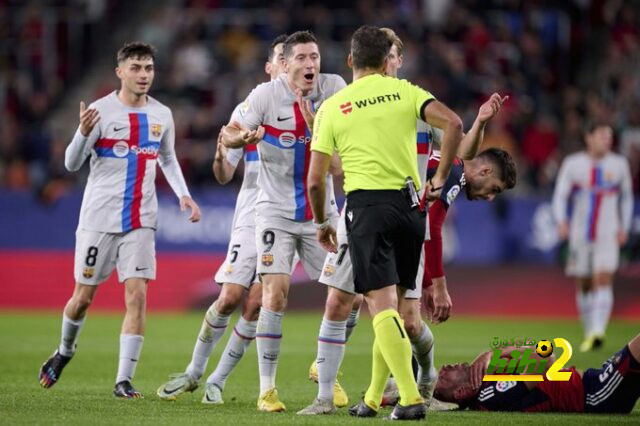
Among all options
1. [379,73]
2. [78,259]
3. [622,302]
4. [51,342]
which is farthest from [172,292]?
[379,73]

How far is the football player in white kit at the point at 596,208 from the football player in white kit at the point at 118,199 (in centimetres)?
698

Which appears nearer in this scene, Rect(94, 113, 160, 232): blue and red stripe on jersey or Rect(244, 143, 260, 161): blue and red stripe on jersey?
Rect(244, 143, 260, 161): blue and red stripe on jersey

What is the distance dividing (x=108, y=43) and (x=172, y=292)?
7.32 metres

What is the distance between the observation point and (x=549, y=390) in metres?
8.59

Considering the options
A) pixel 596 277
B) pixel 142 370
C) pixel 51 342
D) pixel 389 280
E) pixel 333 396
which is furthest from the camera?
pixel 596 277

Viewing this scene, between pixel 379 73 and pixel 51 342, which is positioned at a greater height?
pixel 379 73

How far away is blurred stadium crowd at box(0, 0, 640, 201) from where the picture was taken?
20.9m

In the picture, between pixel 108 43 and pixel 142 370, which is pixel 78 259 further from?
pixel 108 43

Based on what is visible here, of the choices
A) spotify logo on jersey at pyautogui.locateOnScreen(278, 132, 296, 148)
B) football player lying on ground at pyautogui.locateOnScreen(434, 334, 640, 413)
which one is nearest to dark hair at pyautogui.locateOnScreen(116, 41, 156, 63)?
spotify logo on jersey at pyautogui.locateOnScreen(278, 132, 296, 148)

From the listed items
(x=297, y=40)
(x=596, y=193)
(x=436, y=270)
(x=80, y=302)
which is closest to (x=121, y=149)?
(x=80, y=302)

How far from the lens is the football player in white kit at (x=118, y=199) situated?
32.8 ft

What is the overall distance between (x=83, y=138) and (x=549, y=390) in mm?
4178

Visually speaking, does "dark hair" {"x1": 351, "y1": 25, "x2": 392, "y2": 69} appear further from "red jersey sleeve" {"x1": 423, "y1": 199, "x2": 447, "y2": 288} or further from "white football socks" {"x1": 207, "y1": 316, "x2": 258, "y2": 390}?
"white football socks" {"x1": 207, "y1": 316, "x2": 258, "y2": 390}

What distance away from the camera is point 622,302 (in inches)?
742
